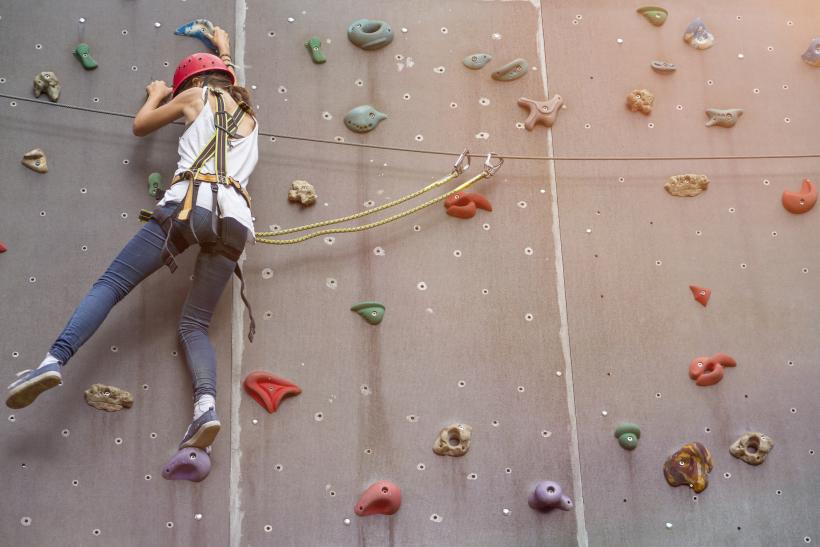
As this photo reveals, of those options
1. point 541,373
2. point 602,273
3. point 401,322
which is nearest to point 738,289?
point 602,273

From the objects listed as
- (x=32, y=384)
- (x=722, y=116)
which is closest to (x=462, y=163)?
(x=722, y=116)

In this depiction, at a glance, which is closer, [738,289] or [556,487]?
[556,487]

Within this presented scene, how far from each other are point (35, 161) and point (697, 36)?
9.29ft

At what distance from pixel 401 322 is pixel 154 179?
42.7 inches

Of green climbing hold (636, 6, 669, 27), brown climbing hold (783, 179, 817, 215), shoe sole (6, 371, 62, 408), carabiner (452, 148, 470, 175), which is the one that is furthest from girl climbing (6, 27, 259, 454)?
brown climbing hold (783, 179, 817, 215)

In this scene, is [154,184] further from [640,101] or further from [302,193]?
[640,101]

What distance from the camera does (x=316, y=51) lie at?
4148 mm

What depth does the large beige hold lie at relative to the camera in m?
4.26

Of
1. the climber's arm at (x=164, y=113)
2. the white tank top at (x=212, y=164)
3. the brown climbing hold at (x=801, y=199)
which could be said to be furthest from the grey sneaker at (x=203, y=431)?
the brown climbing hold at (x=801, y=199)

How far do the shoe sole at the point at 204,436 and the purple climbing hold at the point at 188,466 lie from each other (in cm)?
3

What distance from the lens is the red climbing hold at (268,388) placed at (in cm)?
370

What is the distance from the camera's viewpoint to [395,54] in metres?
4.25

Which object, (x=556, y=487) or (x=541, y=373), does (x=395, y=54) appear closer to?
(x=541, y=373)

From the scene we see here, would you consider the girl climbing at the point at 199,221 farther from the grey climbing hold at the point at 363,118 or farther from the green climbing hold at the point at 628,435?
the green climbing hold at the point at 628,435
